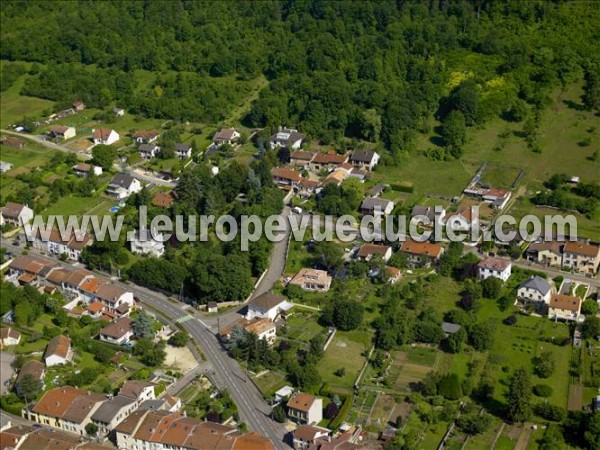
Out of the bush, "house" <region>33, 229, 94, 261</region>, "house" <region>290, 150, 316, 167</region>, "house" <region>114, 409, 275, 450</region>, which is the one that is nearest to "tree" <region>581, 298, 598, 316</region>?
the bush

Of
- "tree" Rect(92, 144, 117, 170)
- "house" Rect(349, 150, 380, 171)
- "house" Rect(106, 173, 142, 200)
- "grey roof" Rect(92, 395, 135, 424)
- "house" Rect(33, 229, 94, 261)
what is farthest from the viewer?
"tree" Rect(92, 144, 117, 170)

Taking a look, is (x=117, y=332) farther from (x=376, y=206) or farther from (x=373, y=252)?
(x=376, y=206)

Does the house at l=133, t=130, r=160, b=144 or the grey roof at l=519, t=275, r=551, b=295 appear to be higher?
the grey roof at l=519, t=275, r=551, b=295

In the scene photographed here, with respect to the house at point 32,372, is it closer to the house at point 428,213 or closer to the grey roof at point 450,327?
the grey roof at point 450,327

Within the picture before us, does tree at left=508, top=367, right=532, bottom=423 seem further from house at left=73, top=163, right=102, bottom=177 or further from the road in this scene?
house at left=73, top=163, right=102, bottom=177

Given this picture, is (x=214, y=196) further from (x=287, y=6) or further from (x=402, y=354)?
(x=287, y=6)
